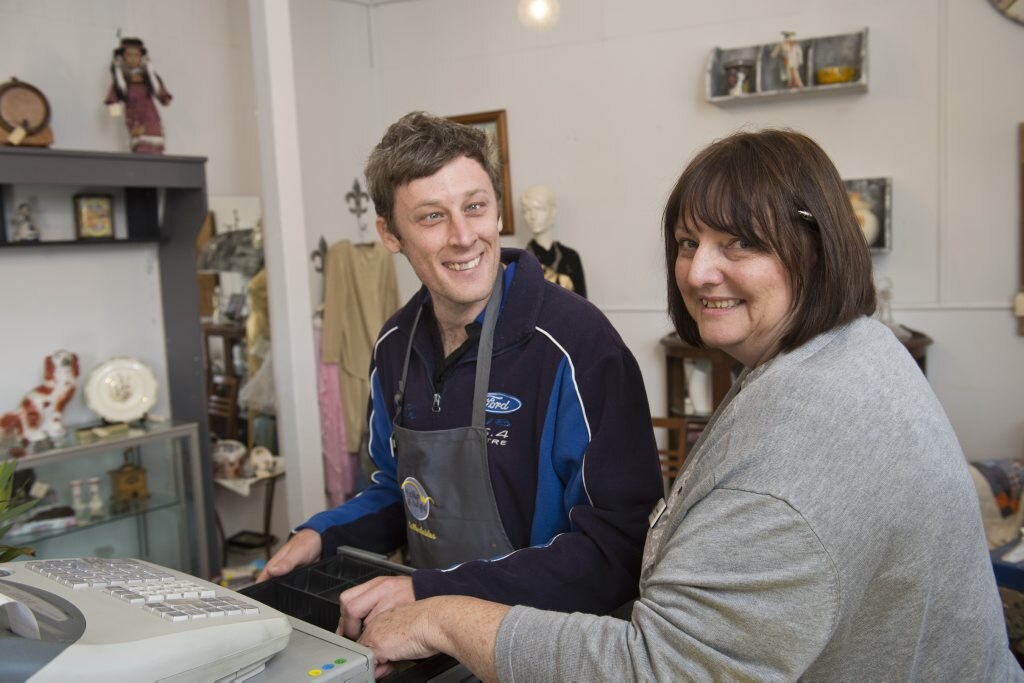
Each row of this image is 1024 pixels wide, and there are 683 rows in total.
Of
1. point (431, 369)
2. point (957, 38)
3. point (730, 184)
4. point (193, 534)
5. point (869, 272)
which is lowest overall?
point (193, 534)

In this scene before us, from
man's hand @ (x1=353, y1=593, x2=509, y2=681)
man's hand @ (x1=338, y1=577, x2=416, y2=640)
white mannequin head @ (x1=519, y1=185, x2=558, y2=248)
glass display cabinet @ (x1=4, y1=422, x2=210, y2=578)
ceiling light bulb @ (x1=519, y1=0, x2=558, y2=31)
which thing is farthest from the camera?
ceiling light bulb @ (x1=519, y1=0, x2=558, y2=31)

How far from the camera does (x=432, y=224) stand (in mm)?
1506

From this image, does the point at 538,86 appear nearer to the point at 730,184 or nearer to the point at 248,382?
the point at 248,382

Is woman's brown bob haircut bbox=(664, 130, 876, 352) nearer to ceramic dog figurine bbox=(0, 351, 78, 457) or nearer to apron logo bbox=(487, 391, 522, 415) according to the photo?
apron logo bbox=(487, 391, 522, 415)

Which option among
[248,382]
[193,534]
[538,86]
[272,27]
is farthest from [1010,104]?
[193,534]

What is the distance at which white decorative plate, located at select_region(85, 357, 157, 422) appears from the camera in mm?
3381

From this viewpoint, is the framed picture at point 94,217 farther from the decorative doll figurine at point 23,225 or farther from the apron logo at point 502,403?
the apron logo at point 502,403

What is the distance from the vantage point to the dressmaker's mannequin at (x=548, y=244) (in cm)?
441

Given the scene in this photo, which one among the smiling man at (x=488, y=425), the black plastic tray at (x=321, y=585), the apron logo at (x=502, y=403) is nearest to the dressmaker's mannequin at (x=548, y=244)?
the smiling man at (x=488, y=425)

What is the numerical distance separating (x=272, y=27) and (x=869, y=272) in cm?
300

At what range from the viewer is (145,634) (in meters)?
0.85

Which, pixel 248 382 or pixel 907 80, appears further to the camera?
pixel 248 382

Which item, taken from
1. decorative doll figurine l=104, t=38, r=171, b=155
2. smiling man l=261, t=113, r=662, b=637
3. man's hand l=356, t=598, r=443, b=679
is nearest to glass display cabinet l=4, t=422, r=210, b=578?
decorative doll figurine l=104, t=38, r=171, b=155

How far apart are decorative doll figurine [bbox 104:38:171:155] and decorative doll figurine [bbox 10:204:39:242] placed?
47cm
